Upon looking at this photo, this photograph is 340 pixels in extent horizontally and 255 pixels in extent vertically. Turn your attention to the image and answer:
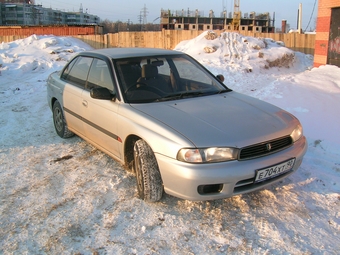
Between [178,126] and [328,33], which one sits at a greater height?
[328,33]

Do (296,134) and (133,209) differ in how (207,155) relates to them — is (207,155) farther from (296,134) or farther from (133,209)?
(296,134)

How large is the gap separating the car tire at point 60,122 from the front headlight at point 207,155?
9.94 feet

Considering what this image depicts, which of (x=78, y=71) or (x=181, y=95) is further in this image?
(x=78, y=71)

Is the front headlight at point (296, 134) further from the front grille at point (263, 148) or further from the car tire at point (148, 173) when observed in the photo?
the car tire at point (148, 173)

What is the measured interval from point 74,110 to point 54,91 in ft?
3.33

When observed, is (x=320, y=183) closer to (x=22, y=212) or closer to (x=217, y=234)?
(x=217, y=234)

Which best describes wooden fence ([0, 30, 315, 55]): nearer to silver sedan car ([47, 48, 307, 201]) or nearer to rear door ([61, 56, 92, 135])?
rear door ([61, 56, 92, 135])

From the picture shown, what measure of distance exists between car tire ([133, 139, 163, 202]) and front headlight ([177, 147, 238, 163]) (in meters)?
0.41

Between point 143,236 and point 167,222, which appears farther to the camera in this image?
point 167,222

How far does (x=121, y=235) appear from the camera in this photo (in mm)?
2912

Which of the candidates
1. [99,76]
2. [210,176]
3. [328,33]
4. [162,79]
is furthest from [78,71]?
[328,33]

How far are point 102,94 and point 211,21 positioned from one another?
9561 centimetres

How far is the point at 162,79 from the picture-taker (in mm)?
4191

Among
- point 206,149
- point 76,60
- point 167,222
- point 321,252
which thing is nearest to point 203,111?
point 206,149
